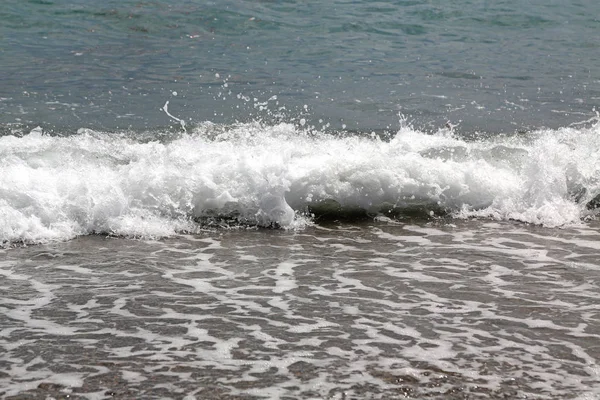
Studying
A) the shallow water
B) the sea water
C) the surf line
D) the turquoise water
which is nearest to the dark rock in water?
the sea water

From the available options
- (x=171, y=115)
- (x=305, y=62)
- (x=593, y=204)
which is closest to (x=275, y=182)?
(x=593, y=204)

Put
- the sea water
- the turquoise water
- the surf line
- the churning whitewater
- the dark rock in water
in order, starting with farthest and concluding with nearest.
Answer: the turquoise water, the surf line, the dark rock in water, the churning whitewater, the sea water

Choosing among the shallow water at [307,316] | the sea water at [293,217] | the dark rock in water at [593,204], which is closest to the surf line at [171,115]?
the sea water at [293,217]

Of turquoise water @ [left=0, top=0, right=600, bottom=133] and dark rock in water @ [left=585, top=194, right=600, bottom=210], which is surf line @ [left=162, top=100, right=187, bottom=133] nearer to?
turquoise water @ [left=0, top=0, right=600, bottom=133]

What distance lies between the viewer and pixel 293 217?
6.87 metres

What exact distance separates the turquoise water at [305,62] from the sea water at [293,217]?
61mm

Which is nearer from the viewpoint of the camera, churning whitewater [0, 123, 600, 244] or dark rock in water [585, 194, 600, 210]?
churning whitewater [0, 123, 600, 244]

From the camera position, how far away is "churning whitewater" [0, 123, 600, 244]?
6.67 m

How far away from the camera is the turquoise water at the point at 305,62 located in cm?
1058

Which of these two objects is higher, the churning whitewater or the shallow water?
the churning whitewater

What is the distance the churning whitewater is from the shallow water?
0.35m

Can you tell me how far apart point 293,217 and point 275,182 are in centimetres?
41

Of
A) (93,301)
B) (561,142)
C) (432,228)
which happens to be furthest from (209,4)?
(93,301)

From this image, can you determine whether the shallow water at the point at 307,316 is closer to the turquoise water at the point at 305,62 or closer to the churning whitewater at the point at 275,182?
the churning whitewater at the point at 275,182
